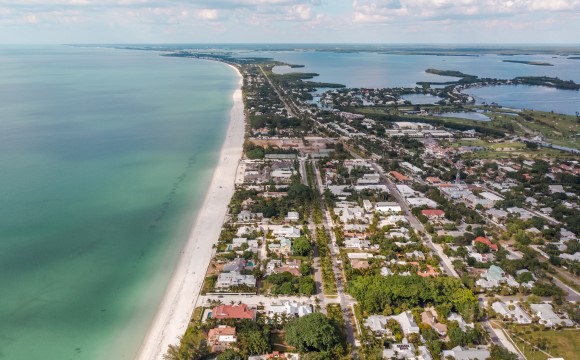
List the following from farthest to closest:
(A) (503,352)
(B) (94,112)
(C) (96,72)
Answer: (C) (96,72) → (B) (94,112) → (A) (503,352)

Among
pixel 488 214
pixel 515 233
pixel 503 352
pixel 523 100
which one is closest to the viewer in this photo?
pixel 503 352

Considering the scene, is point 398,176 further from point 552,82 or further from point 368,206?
point 552,82

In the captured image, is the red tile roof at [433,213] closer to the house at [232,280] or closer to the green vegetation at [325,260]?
the green vegetation at [325,260]

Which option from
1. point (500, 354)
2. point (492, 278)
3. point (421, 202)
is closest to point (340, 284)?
point (500, 354)

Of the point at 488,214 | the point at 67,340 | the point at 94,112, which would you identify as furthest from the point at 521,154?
the point at 94,112

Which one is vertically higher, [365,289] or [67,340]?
[365,289]

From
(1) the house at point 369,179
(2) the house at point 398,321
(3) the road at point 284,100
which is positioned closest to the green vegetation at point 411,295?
(2) the house at point 398,321

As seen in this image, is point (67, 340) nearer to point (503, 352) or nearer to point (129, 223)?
point (129, 223)
